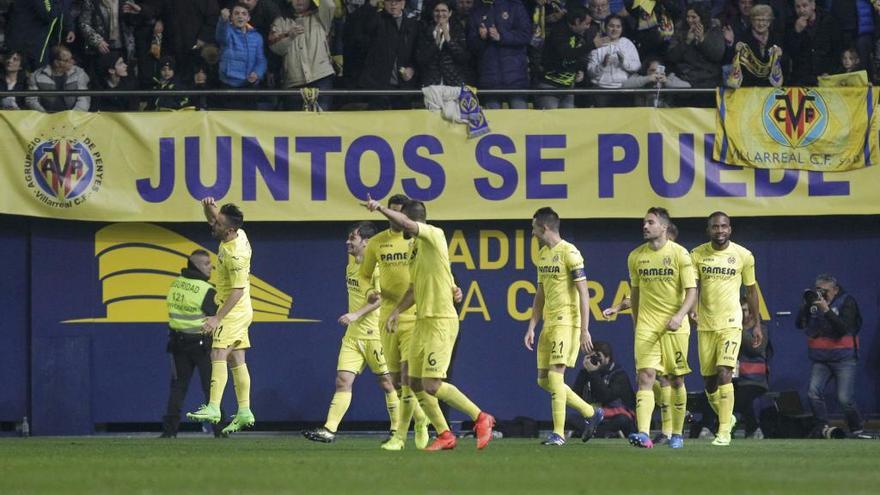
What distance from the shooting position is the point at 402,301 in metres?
14.6

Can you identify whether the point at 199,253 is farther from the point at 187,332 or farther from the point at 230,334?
the point at 230,334

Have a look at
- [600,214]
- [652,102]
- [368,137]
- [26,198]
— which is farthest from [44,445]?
[652,102]

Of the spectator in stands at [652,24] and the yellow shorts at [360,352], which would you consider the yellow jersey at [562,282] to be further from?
the spectator in stands at [652,24]

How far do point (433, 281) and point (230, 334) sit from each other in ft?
12.0

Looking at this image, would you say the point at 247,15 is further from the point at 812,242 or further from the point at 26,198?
the point at 812,242

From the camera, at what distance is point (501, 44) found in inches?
796

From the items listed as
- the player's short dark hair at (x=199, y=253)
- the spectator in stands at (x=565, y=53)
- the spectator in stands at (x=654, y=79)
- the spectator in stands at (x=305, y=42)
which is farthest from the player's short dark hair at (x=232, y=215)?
the spectator in stands at (x=654, y=79)

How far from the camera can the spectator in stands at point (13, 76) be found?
2014 centimetres

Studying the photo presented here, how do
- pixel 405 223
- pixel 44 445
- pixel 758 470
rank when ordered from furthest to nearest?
1. pixel 44 445
2. pixel 405 223
3. pixel 758 470

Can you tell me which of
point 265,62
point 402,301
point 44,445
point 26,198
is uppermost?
point 265,62

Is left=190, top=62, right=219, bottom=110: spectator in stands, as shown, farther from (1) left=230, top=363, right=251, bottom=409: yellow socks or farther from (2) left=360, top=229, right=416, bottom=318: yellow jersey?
(2) left=360, top=229, right=416, bottom=318: yellow jersey

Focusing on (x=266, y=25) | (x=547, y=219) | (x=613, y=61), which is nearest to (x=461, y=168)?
(x=613, y=61)

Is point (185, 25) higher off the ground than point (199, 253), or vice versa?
point (185, 25)

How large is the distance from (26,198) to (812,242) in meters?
10.0
